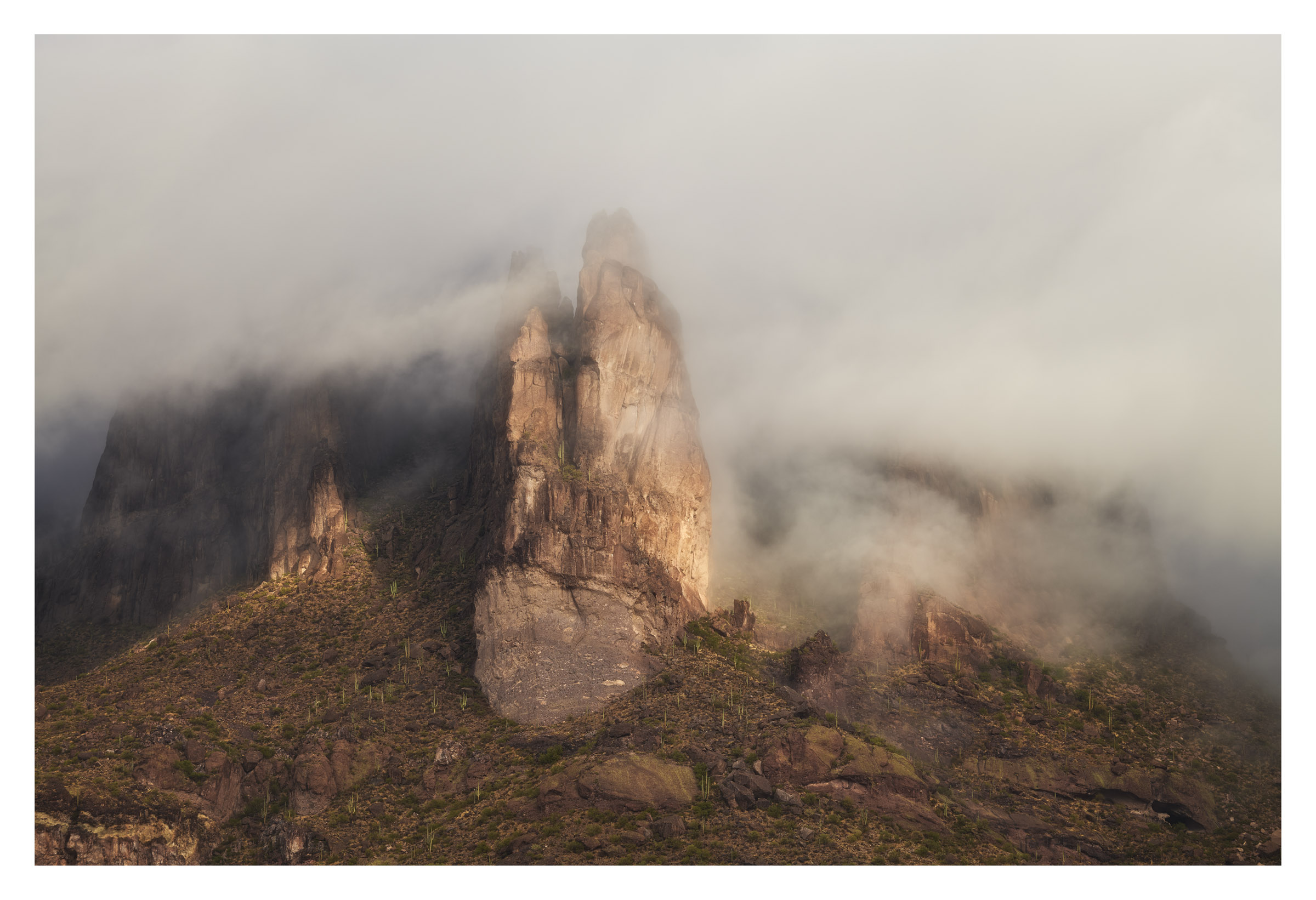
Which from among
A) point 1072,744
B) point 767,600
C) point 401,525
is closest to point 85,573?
point 401,525

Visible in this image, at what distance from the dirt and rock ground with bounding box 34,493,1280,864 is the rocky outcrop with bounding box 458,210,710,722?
5108 mm

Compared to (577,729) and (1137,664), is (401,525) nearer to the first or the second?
(577,729)

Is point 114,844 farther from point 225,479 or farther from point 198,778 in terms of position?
point 225,479

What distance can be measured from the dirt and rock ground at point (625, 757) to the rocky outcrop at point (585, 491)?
5.11 m

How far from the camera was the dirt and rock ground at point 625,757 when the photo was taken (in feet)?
242

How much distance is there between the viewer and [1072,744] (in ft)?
315

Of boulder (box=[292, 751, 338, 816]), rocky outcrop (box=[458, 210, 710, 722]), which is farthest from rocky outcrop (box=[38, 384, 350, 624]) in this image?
boulder (box=[292, 751, 338, 816])

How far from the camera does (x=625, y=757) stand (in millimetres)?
81188

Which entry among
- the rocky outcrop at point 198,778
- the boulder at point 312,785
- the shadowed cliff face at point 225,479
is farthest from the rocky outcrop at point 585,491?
the rocky outcrop at point 198,778

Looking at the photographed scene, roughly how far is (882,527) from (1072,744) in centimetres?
4009

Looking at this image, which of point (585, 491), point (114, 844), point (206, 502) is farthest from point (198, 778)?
point (206, 502)

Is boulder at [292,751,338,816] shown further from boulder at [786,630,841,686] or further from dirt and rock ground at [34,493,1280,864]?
boulder at [786,630,841,686]

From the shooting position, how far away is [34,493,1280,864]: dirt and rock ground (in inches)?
2899

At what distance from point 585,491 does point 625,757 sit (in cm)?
3668
